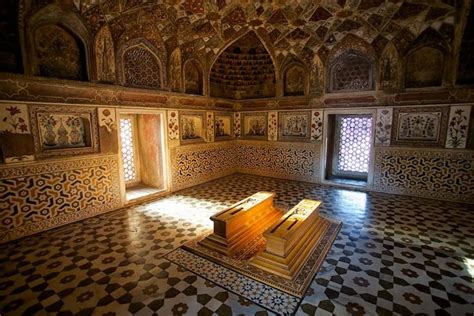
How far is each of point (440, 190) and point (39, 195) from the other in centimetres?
831

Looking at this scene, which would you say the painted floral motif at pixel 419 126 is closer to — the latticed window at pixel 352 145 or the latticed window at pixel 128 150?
the latticed window at pixel 352 145

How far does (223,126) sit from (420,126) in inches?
218

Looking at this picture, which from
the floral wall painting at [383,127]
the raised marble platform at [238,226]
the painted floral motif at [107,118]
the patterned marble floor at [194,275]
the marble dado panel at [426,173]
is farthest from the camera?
the floral wall painting at [383,127]

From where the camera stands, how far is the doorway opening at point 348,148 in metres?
7.24

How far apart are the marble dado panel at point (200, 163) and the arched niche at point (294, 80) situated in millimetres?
2690

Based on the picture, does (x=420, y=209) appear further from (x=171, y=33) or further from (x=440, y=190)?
(x=171, y=33)

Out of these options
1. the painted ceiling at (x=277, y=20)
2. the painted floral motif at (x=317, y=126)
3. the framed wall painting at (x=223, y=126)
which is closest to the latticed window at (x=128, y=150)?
the painted ceiling at (x=277, y=20)

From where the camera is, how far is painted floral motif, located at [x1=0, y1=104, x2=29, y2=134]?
11.9 ft

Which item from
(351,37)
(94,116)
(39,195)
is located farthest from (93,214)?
(351,37)

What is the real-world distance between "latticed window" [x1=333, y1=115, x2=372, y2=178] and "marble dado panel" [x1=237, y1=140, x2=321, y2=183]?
108 centimetres

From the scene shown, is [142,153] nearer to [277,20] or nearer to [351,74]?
[277,20]

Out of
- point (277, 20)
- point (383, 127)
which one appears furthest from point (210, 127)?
point (383, 127)

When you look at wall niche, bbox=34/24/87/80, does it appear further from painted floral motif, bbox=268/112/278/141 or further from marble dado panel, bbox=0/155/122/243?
painted floral motif, bbox=268/112/278/141

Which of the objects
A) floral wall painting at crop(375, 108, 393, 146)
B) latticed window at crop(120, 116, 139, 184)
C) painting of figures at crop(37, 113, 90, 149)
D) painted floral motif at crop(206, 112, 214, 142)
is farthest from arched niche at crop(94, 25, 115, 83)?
floral wall painting at crop(375, 108, 393, 146)
